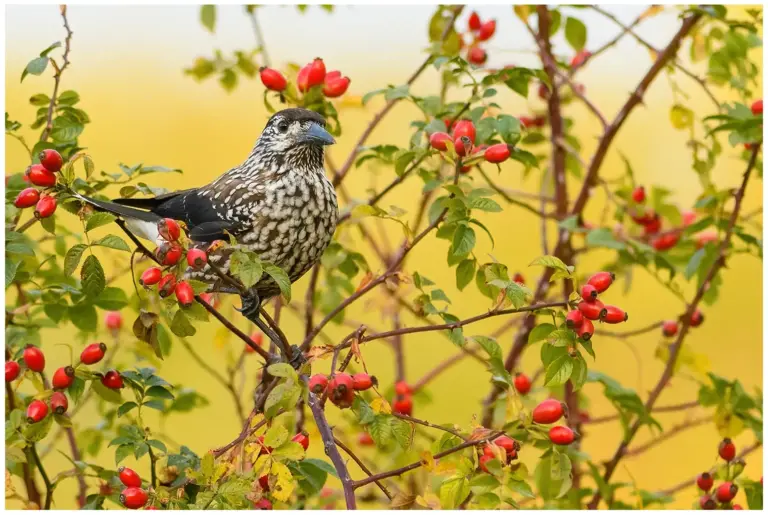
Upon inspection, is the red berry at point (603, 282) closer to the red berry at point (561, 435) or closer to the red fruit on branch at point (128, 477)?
the red berry at point (561, 435)

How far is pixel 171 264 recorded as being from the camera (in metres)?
2.09

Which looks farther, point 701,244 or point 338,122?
point 701,244

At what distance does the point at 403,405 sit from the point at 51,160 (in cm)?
168

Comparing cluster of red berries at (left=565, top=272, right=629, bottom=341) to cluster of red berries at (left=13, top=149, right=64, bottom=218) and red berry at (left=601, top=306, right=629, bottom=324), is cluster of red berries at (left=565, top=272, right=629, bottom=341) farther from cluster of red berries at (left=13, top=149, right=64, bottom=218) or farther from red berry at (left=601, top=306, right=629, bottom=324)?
cluster of red berries at (left=13, top=149, right=64, bottom=218)

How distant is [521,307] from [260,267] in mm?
605

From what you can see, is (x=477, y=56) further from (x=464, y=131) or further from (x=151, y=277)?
(x=151, y=277)

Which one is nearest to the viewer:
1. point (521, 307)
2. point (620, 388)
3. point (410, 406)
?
point (521, 307)

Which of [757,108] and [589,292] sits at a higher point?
[757,108]

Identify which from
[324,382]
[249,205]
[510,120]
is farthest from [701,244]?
[324,382]

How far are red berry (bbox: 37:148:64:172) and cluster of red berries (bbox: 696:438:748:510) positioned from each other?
1971 millimetres

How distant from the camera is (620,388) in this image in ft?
9.78

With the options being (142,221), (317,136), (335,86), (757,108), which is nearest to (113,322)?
(142,221)

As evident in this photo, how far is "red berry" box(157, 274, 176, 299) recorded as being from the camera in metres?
2.07

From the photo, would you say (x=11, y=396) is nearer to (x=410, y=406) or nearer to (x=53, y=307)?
(x=53, y=307)
